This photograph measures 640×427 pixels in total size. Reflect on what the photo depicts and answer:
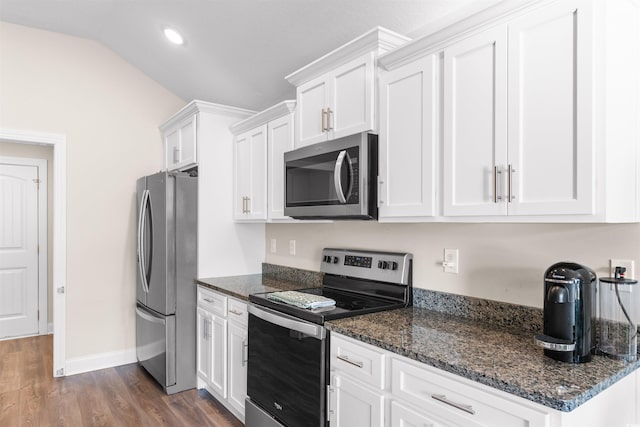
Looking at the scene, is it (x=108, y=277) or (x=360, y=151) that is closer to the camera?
(x=360, y=151)

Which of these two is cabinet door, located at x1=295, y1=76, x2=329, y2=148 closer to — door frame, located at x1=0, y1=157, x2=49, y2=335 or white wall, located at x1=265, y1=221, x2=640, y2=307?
white wall, located at x1=265, y1=221, x2=640, y2=307

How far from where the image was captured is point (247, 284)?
121 inches

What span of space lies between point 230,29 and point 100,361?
3.09 meters

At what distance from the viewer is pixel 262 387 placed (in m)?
2.37

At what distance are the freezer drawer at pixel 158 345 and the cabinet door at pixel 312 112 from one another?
178cm

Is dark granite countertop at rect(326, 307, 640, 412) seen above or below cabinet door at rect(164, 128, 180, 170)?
below

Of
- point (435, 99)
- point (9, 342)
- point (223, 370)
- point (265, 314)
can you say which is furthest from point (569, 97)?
point (9, 342)

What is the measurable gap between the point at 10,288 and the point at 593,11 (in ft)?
18.9

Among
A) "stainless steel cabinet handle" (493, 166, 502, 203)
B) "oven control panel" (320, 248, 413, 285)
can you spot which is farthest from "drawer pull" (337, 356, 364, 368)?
"stainless steel cabinet handle" (493, 166, 502, 203)

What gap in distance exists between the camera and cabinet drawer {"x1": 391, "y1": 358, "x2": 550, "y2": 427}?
1201 mm

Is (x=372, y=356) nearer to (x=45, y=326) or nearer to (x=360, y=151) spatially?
(x=360, y=151)

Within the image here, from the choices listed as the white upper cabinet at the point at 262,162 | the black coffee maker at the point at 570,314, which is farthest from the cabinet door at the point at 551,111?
the white upper cabinet at the point at 262,162

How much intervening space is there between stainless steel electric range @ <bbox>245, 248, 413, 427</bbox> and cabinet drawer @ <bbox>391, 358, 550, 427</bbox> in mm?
466

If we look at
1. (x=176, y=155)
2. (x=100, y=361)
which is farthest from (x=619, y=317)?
(x=100, y=361)
